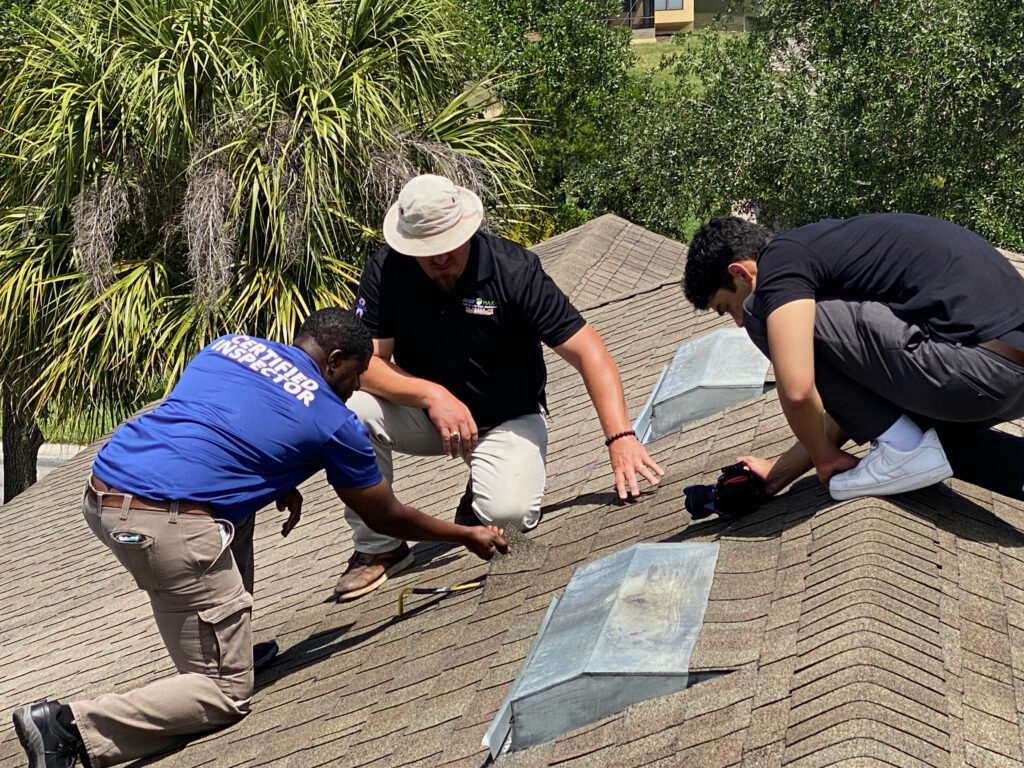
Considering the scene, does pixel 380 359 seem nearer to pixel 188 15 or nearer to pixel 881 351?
pixel 881 351

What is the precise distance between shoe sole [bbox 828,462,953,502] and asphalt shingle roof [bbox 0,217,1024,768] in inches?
1.6

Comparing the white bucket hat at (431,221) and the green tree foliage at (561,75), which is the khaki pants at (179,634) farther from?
the green tree foliage at (561,75)

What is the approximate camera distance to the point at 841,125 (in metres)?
14.7

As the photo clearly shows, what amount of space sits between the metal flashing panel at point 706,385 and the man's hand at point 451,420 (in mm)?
1155

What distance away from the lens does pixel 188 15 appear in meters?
12.4

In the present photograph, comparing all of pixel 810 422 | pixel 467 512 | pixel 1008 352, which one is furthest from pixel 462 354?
pixel 1008 352

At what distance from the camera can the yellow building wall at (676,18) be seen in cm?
4925

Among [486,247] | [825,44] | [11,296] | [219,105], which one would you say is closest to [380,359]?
[486,247]

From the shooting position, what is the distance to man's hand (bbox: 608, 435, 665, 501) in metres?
4.73

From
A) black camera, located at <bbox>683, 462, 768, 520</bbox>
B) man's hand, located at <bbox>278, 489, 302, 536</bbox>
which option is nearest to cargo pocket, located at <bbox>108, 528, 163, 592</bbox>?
man's hand, located at <bbox>278, 489, 302, 536</bbox>

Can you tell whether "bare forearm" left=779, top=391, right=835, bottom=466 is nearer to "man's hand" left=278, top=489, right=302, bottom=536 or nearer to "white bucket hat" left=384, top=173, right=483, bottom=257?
"white bucket hat" left=384, top=173, right=483, bottom=257

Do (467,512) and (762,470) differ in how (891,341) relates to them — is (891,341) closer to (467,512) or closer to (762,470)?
(762,470)

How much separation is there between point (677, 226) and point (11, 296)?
9.92 m

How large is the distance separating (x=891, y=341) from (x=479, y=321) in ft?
6.44
